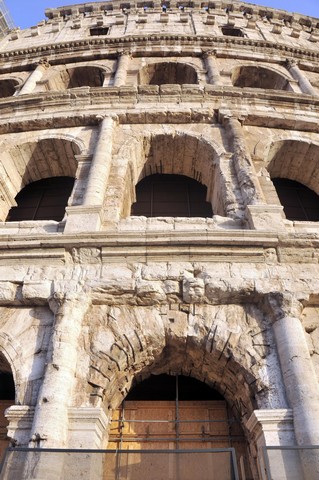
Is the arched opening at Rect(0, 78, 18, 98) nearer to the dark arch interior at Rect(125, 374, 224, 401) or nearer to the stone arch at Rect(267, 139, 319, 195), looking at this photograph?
the stone arch at Rect(267, 139, 319, 195)

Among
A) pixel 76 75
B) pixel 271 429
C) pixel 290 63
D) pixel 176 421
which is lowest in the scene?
pixel 271 429

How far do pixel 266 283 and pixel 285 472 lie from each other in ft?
7.03

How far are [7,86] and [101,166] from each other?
7497mm

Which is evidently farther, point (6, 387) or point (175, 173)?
point (175, 173)

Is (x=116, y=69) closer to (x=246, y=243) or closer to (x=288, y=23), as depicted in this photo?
(x=246, y=243)

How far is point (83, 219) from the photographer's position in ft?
18.4

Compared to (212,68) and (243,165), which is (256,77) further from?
(243,165)

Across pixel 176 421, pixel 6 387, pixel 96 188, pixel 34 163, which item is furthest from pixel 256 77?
pixel 6 387

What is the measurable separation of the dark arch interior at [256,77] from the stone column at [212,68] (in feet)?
2.66

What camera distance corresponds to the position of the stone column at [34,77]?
399 inches

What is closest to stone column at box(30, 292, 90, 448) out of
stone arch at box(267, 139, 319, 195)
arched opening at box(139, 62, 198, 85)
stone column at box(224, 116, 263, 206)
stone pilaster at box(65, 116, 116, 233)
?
stone pilaster at box(65, 116, 116, 233)

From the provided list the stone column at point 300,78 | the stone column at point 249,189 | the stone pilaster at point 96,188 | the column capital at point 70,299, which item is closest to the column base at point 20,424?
the column capital at point 70,299

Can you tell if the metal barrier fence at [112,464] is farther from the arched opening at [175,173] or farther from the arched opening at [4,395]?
the arched opening at [175,173]

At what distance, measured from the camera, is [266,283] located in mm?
4789
